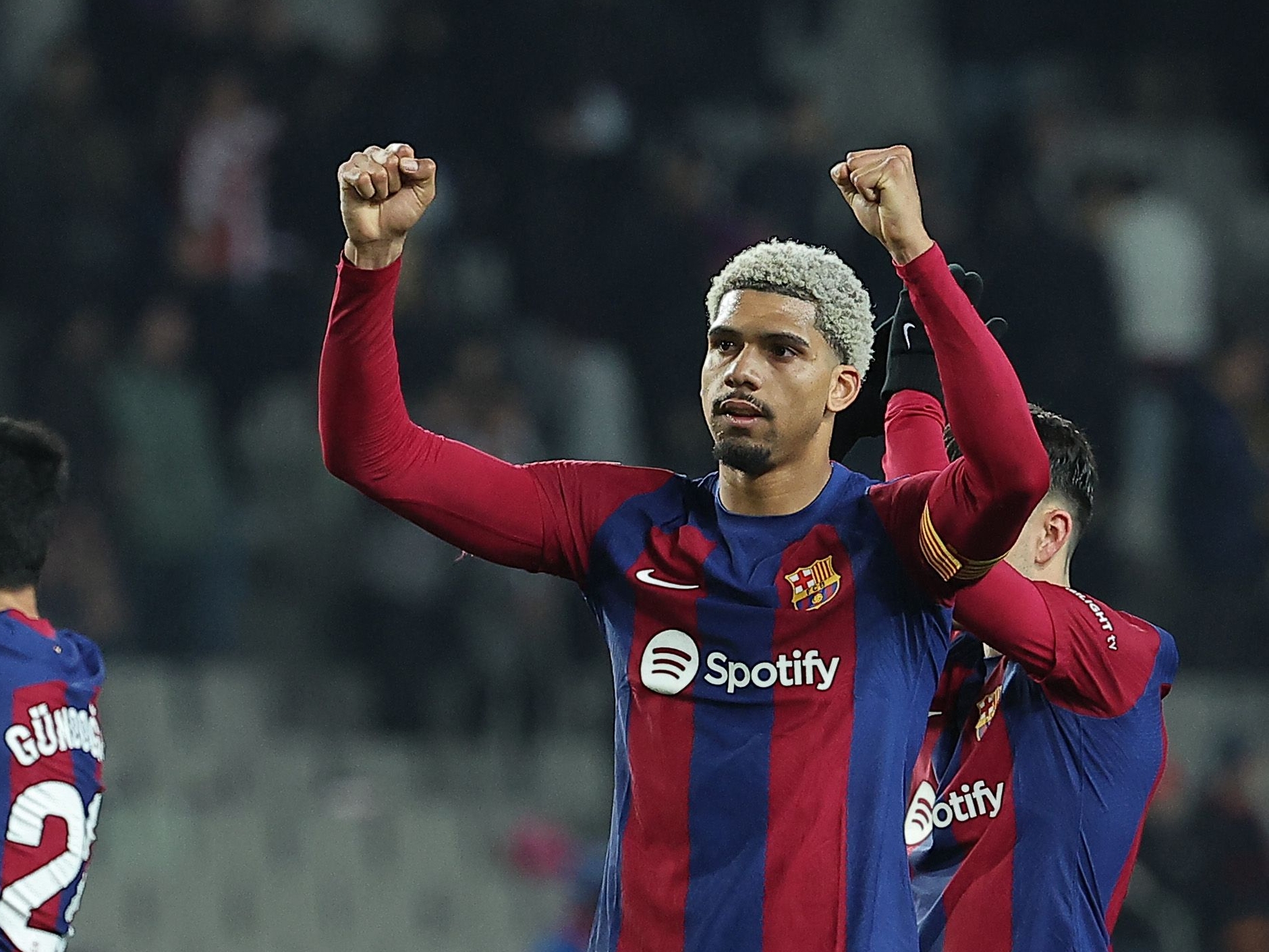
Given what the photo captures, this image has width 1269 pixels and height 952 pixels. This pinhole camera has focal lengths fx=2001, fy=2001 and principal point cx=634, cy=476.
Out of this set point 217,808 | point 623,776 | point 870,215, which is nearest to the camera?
point 870,215

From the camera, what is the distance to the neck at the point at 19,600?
3.45 meters

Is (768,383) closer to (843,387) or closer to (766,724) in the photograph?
(843,387)

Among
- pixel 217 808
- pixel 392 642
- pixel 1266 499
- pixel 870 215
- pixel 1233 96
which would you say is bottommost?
pixel 217 808

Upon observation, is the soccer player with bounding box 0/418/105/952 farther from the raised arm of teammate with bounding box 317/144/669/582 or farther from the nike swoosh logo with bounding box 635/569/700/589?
the nike swoosh logo with bounding box 635/569/700/589

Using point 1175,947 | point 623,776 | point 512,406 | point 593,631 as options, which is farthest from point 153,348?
point 623,776

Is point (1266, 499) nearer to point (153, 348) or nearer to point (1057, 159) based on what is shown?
point (1057, 159)

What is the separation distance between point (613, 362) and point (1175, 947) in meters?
3.51

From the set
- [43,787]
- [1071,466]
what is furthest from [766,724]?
[43,787]

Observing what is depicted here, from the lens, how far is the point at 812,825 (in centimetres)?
289

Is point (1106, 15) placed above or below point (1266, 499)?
above

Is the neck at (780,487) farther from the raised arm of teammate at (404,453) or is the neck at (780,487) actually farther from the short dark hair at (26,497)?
the short dark hair at (26,497)

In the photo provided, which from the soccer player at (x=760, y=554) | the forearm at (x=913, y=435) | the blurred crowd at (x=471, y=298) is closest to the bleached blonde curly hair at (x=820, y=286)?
the soccer player at (x=760, y=554)

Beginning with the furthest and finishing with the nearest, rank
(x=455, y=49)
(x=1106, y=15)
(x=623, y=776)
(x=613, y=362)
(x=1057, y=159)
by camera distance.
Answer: (x=1106, y=15) → (x=1057, y=159) → (x=455, y=49) → (x=613, y=362) → (x=623, y=776)

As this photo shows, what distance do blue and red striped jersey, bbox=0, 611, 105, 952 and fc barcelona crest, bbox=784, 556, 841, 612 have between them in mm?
1313
